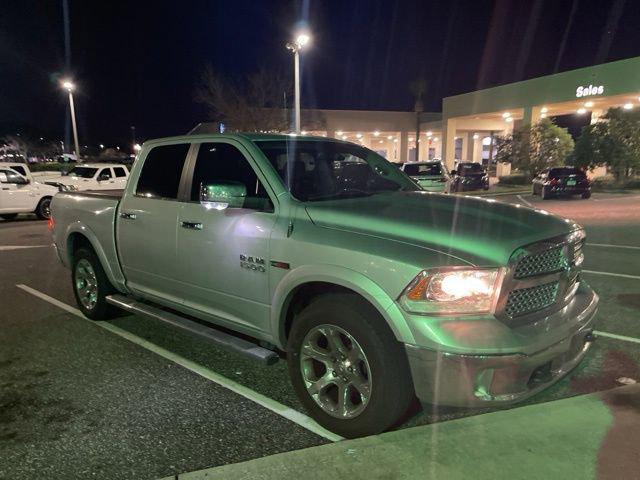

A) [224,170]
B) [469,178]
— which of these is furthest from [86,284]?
[469,178]

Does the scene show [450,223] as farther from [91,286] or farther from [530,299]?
[91,286]

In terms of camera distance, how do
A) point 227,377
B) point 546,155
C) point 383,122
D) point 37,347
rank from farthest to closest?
point 383,122
point 546,155
point 37,347
point 227,377

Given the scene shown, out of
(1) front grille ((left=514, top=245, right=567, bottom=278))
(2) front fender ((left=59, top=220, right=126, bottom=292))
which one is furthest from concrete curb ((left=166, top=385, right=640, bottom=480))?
(2) front fender ((left=59, top=220, right=126, bottom=292))

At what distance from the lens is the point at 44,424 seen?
11.8ft

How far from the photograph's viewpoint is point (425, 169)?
65.2 ft

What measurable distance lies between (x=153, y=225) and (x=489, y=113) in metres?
36.2

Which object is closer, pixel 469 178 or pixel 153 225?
pixel 153 225

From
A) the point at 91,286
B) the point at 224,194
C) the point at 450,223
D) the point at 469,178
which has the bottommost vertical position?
the point at 91,286

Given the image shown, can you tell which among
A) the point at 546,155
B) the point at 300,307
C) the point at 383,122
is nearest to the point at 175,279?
the point at 300,307

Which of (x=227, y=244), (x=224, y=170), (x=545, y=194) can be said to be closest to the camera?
(x=227, y=244)

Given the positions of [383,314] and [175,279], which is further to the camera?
[175,279]

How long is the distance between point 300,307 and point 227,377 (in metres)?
1.16

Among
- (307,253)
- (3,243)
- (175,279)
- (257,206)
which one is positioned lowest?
(3,243)

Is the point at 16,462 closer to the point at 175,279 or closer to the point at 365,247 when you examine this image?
the point at 175,279
